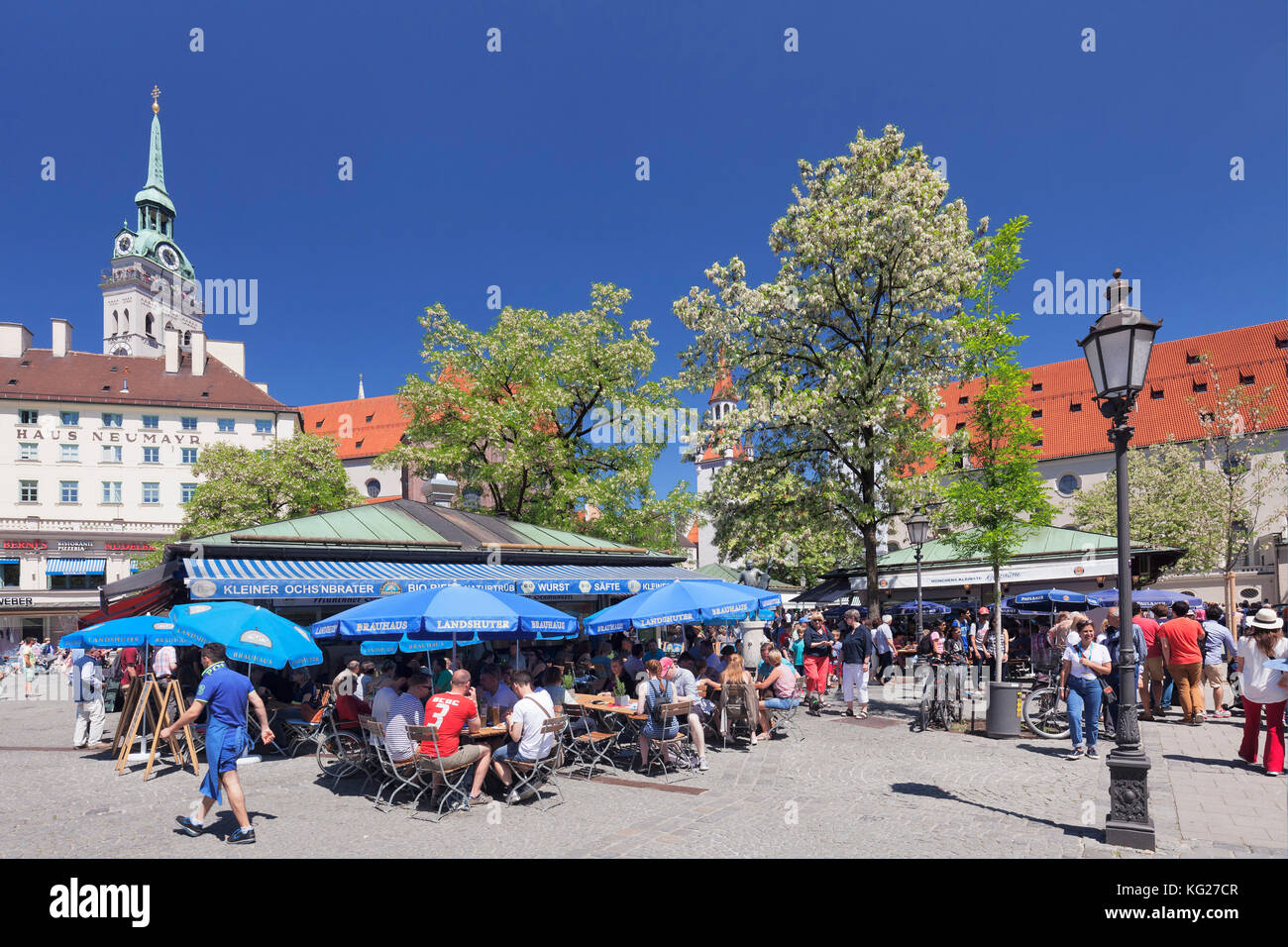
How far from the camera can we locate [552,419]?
2941 centimetres

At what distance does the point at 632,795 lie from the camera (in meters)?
9.09

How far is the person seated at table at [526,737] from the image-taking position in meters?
8.80

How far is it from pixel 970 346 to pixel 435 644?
10.9 m

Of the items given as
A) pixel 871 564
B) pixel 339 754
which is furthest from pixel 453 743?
pixel 871 564

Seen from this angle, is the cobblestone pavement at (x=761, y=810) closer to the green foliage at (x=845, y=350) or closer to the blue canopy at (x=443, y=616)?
the blue canopy at (x=443, y=616)

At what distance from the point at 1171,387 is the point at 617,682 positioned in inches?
2387

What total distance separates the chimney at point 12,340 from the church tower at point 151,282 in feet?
134

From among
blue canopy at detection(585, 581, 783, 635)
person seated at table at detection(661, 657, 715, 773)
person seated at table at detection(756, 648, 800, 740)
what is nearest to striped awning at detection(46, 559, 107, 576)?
blue canopy at detection(585, 581, 783, 635)

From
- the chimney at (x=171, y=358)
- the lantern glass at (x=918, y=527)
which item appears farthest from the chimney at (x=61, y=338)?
the lantern glass at (x=918, y=527)

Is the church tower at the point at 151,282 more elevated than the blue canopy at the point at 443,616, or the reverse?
the church tower at the point at 151,282

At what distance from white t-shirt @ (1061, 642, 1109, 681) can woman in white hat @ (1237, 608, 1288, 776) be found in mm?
1462

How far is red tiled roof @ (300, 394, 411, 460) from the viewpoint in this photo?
A: 84000mm
